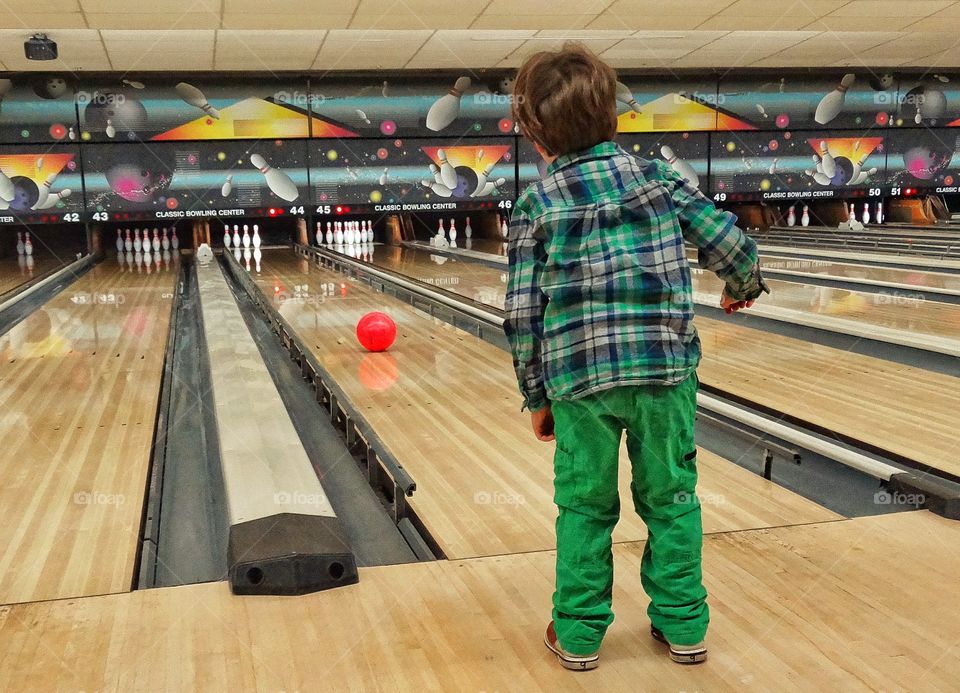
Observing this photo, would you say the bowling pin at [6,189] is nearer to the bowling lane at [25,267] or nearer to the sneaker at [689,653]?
the bowling lane at [25,267]

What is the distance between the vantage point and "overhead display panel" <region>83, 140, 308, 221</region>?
26.9 ft

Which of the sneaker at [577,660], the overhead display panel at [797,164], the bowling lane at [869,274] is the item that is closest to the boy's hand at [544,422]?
the sneaker at [577,660]

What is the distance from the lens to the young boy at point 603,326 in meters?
1.25

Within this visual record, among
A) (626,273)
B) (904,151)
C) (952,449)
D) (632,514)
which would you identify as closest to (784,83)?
(904,151)

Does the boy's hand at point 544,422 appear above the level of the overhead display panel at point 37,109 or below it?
below

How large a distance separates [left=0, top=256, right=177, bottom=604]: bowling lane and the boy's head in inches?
44.7

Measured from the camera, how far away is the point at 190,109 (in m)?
8.19

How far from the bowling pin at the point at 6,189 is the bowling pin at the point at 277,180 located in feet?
6.72

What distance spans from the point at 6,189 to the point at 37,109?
75 centimetres

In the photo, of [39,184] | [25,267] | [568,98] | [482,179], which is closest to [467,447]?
[568,98]

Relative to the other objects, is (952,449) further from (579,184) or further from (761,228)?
(761,228)

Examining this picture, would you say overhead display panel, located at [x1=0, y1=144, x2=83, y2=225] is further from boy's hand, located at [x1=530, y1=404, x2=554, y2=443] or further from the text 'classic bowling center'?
boy's hand, located at [x1=530, y1=404, x2=554, y2=443]

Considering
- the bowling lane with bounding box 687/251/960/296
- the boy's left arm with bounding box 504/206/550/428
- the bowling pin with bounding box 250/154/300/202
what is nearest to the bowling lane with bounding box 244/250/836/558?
the boy's left arm with bounding box 504/206/550/428

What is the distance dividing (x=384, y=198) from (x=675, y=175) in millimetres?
7639
